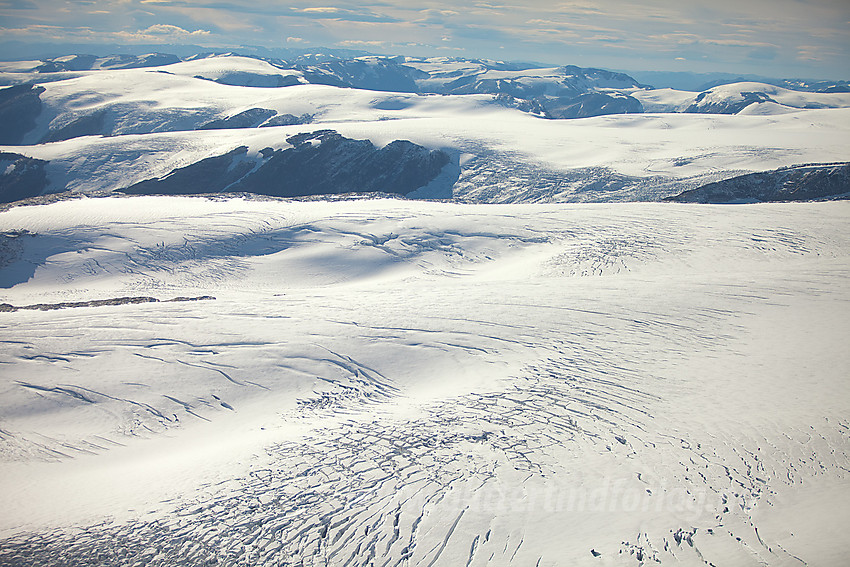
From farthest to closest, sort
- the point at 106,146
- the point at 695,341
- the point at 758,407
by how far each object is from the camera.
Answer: the point at 106,146
the point at 695,341
the point at 758,407

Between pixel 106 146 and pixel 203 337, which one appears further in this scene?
pixel 106 146

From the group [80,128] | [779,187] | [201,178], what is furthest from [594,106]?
[201,178]

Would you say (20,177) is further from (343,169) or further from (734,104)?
(734,104)

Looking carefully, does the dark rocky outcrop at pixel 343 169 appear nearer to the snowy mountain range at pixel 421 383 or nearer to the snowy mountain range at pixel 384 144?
the snowy mountain range at pixel 384 144

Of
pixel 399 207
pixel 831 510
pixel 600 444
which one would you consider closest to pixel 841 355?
pixel 831 510

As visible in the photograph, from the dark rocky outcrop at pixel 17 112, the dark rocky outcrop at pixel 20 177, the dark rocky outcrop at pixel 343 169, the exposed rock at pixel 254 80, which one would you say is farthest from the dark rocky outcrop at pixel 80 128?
the exposed rock at pixel 254 80

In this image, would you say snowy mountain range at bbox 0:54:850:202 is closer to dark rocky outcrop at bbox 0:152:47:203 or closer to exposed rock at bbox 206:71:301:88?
dark rocky outcrop at bbox 0:152:47:203

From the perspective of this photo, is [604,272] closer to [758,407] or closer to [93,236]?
[758,407]

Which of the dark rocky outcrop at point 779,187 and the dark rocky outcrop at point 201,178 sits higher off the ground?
the dark rocky outcrop at point 779,187
